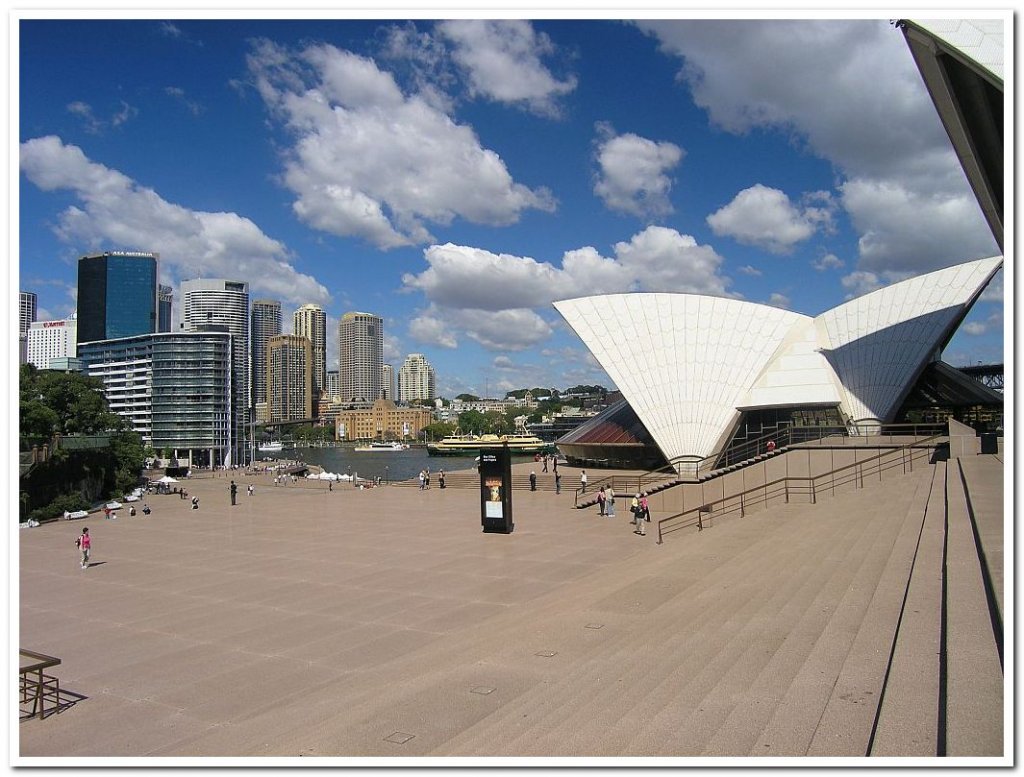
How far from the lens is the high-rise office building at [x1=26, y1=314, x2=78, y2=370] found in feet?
362

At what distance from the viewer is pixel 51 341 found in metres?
124

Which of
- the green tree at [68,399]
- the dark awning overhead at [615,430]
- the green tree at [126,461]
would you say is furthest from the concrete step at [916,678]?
the green tree at [68,399]

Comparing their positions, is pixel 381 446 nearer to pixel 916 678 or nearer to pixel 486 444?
pixel 486 444

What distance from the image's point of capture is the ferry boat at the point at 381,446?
17088 centimetres

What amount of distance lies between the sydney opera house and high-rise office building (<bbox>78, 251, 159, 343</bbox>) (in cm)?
16347

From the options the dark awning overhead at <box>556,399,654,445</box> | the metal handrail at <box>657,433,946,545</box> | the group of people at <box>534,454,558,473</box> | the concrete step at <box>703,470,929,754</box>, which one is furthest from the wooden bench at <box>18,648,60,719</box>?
the dark awning overhead at <box>556,399,654,445</box>

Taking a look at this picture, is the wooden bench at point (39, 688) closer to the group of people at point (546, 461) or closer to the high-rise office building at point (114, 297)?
the group of people at point (546, 461)

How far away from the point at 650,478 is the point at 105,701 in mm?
25441

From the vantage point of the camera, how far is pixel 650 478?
31047 mm

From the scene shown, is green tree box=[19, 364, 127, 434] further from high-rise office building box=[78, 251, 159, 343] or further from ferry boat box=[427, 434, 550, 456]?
high-rise office building box=[78, 251, 159, 343]

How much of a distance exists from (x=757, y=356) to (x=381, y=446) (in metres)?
154

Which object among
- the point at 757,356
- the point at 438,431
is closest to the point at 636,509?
the point at 757,356

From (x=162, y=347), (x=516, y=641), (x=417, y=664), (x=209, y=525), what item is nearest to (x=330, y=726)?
(x=417, y=664)

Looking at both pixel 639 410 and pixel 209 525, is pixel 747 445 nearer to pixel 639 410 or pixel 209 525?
pixel 639 410
